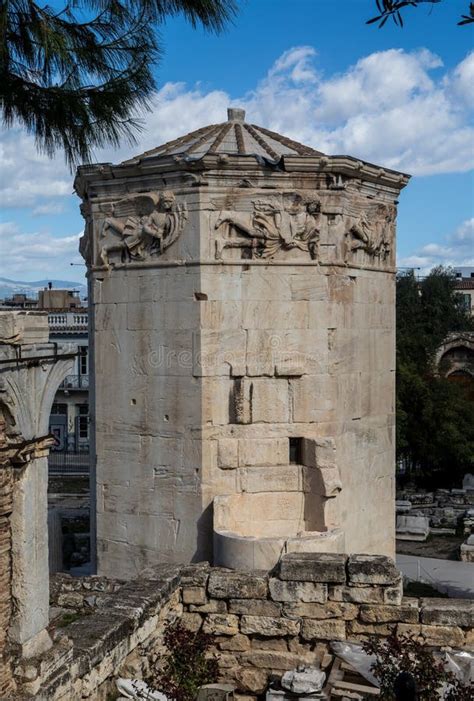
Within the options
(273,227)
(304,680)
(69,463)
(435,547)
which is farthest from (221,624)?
(69,463)

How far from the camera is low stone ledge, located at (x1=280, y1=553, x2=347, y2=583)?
7074mm

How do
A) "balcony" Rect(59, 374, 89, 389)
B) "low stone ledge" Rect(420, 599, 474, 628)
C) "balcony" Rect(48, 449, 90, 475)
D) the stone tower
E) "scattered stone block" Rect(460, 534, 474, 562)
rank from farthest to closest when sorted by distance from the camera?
"balcony" Rect(59, 374, 89, 389) < "balcony" Rect(48, 449, 90, 475) < "scattered stone block" Rect(460, 534, 474, 562) < the stone tower < "low stone ledge" Rect(420, 599, 474, 628)

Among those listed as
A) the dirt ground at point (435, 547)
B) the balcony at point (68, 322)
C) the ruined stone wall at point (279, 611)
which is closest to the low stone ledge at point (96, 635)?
the ruined stone wall at point (279, 611)

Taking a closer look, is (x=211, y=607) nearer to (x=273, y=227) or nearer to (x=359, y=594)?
(x=359, y=594)

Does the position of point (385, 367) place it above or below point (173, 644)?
above

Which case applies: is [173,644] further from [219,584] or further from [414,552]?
[414,552]

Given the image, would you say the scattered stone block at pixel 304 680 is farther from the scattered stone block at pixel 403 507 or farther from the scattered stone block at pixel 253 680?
the scattered stone block at pixel 403 507

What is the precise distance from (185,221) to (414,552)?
37.1 feet

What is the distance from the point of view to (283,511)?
10055 millimetres

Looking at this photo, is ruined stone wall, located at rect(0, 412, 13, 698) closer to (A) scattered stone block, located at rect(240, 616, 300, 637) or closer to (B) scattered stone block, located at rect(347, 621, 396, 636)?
(A) scattered stone block, located at rect(240, 616, 300, 637)

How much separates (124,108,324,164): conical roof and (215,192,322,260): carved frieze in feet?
1.97

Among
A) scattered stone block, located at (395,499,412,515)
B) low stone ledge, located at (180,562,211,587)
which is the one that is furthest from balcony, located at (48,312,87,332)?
low stone ledge, located at (180,562,211,587)

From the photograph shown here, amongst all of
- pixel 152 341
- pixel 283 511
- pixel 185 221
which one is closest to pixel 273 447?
pixel 283 511

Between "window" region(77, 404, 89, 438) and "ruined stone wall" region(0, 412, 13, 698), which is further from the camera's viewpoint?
"window" region(77, 404, 89, 438)
